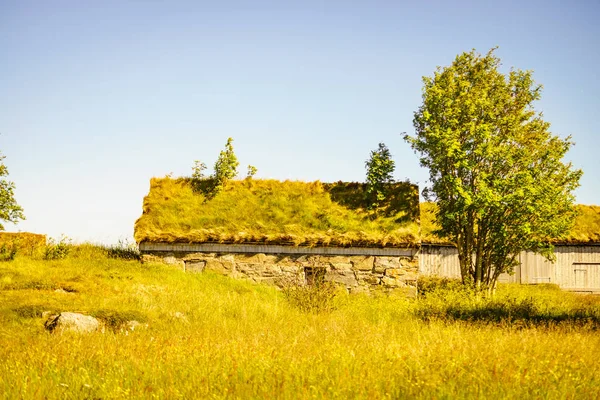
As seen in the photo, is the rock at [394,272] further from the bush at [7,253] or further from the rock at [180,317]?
the bush at [7,253]

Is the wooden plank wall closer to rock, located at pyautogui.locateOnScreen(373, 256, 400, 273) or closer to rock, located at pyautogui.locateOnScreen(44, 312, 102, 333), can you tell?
rock, located at pyautogui.locateOnScreen(373, 256, 400, 273)

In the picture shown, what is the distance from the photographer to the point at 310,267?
56.2 feet

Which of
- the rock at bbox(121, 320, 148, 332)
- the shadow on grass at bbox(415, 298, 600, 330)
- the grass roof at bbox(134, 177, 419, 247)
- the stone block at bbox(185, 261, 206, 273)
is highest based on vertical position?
the grass roof at bbox(134, 177, 419, 247)

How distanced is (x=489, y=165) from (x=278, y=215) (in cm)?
775

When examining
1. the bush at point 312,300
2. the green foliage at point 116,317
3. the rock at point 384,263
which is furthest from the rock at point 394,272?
the green foliage at point 116,317

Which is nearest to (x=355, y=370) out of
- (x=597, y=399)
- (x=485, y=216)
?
(x=597, y=399)

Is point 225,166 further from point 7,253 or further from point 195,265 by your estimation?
point 7,253

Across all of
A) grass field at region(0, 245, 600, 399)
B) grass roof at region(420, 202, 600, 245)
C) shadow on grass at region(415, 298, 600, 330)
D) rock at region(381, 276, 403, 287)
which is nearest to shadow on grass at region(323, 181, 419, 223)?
rock at region(381, 276, 403, 287)

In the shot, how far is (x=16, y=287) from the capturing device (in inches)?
520

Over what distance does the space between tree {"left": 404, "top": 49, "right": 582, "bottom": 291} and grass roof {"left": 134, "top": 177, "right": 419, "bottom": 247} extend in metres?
1.71

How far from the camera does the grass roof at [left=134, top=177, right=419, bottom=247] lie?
17141 mm

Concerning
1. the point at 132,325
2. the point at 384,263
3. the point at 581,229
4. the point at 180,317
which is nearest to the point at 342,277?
the point at 384,263

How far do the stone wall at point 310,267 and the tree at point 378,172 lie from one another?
2.88m

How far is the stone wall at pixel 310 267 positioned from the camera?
1695 cm
